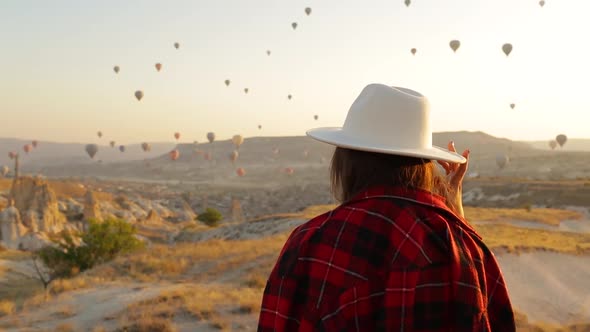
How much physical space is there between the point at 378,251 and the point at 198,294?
989cm

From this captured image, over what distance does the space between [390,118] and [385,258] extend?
0.68 meters

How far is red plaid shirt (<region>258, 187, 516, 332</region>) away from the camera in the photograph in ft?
6.12

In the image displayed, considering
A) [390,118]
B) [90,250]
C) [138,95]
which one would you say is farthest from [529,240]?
[138,95]

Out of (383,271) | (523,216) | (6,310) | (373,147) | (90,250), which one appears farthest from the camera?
(523,216)

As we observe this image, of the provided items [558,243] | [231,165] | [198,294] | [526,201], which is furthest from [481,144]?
[198,294]

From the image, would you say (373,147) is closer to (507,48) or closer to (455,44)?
(455,44)

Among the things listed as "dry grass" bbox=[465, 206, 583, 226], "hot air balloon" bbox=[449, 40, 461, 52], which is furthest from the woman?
"hot air balloon" bbox=[449, 40, 461, 52]

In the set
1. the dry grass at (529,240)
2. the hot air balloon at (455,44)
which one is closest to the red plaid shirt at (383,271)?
the dry grass at (529,240)

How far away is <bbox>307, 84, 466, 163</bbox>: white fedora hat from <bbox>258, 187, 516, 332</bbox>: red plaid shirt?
9.6 inches

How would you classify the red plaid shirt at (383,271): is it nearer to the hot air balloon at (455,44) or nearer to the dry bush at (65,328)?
the dry bush at (65,328)

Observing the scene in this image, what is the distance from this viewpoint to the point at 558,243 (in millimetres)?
19438

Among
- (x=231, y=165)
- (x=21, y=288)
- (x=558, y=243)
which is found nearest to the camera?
(x=21, y=288)

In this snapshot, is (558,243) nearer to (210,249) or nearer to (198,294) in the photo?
(210,249)

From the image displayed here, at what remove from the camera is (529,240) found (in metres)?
19.4
